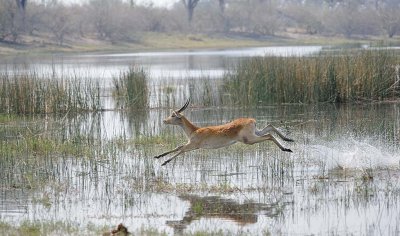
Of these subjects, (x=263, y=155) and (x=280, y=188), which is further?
(x=263, y=155)

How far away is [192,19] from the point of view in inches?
3118

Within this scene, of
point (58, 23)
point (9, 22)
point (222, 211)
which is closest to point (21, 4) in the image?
point (58, 23)

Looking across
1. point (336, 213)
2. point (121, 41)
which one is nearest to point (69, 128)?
point (336, 213)

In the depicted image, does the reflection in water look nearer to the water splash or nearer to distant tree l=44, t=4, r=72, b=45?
the water splash

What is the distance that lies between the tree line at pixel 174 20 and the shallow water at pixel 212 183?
1614 inches

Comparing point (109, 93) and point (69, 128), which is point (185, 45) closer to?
point (109, 93)

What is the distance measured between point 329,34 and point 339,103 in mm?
56519

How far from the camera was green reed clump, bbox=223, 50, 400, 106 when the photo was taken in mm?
20828

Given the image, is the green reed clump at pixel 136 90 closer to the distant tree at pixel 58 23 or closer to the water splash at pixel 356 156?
the water splash at pixel 356 156

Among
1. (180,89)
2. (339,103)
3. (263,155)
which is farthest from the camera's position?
(180,89)

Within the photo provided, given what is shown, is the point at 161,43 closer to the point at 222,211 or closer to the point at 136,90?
the point at 136,90

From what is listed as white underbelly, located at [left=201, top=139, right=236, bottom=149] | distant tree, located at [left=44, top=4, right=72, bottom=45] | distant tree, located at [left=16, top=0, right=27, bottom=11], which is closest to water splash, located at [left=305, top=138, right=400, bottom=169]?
white underbelly, located at [left=201, top=139, right=236, bottom=149]

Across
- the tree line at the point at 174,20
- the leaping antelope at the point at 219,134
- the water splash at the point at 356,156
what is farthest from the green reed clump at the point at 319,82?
the tree line at the point at 174,20

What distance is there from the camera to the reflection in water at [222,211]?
961 cm
